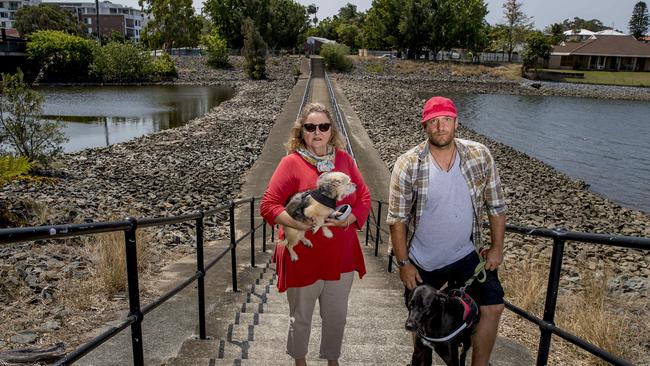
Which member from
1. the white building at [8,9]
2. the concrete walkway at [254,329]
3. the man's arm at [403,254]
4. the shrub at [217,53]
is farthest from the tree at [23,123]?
the white building at [8,9]

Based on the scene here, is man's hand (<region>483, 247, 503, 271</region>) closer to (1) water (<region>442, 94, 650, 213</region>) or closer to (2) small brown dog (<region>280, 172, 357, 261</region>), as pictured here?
(2) small brown dog (<region>280, 172, 357, 261</region>)

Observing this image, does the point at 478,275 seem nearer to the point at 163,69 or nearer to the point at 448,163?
the point at 448,163

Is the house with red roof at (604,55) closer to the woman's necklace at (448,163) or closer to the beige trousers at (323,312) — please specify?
the woman's necklace at (448,163)

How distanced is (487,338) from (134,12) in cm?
16197

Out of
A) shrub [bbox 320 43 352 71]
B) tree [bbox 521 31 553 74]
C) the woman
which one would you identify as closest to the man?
the woman

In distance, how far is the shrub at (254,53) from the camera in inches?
2034

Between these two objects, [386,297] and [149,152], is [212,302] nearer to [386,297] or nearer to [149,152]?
[386,297]

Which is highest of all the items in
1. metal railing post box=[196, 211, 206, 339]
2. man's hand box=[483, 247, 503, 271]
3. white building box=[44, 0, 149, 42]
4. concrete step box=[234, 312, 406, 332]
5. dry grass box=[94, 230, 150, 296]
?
white building box=[44, 0, 149, 42]

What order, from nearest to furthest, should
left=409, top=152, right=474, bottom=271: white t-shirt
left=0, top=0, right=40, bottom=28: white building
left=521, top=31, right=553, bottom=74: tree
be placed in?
1. left=409, top=152, right=474, bottom=271: white t-shirt
2. left=521, top=31, right=553, bottom=74: tree
3. left=0, top=0, right=40, bottom=28: white building

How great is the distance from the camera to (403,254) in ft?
9.13

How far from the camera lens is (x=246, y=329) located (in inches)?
143

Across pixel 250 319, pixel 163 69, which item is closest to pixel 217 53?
pixel 163 69

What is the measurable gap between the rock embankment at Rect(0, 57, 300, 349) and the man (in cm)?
282

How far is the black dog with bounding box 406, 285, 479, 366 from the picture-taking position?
2.40m
